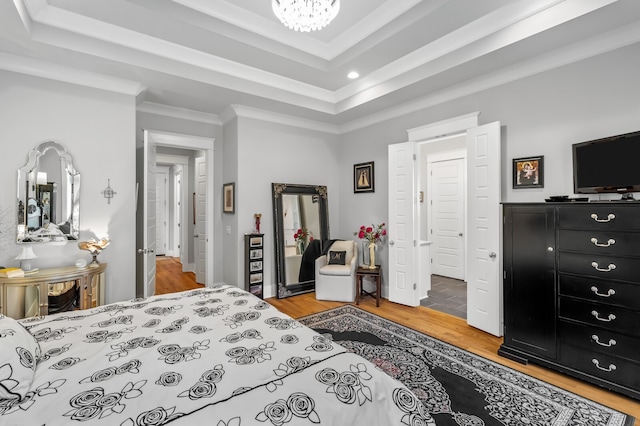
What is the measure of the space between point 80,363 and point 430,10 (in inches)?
129

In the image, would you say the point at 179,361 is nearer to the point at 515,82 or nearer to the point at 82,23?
the point at 82,23

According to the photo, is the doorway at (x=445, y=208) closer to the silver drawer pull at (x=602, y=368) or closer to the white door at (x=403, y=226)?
the white door at (x=403, y=226)

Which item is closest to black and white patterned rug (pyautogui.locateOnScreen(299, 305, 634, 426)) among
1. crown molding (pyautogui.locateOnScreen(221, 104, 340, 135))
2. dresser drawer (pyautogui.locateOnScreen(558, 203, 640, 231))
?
dresser drawer (pyautogui.locateOnScreen(558, 203, 640, 231))

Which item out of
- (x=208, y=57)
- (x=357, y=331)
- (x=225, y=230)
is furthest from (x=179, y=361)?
(x=225, y=230)

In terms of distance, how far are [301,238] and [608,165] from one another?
3647 mm

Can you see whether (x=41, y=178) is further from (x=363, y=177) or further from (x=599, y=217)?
(x=599, y=217)

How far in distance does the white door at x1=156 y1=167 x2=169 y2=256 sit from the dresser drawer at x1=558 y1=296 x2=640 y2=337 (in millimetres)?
8862

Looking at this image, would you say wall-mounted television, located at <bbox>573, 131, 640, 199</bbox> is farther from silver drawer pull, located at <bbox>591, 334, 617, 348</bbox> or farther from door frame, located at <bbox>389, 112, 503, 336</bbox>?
silver drawer pull, located at <bbox>591, 334, 617, 348</bbox>

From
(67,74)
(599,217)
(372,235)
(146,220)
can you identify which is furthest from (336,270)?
(67,74)

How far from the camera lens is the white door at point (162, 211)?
8.65m

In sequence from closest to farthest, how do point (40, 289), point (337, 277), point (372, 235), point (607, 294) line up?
point (607, 294)
point (40, 289)
point (337, 277)
point (372, 235)

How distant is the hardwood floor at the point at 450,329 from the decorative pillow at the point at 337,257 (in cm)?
61

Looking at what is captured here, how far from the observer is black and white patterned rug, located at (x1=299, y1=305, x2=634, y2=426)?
1962 millimetres

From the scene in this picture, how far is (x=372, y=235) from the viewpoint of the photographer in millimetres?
4488
